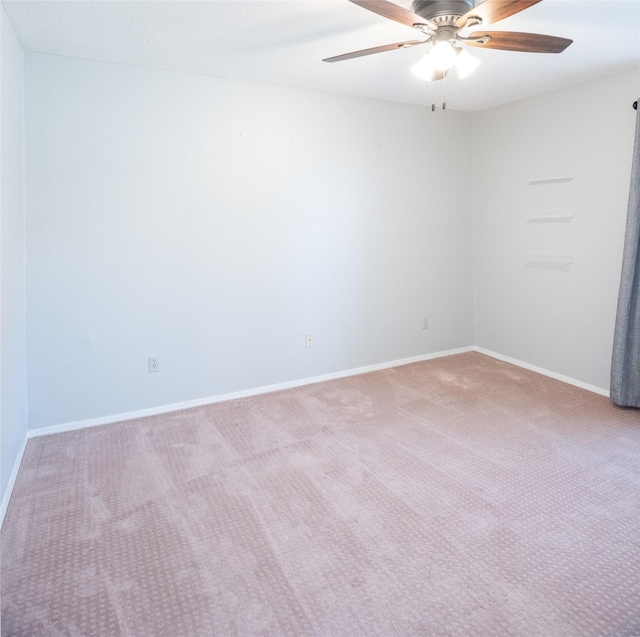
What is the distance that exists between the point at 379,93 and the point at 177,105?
Answer: 157 cm

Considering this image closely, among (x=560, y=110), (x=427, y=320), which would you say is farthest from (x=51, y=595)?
(x=560, y=110)

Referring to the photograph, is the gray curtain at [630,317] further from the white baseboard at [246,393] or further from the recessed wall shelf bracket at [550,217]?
the recessed wall shelf bracket at [550,217]

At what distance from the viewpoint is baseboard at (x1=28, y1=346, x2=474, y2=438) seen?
302 cm

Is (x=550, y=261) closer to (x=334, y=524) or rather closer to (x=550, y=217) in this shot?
(x=550, y=217)

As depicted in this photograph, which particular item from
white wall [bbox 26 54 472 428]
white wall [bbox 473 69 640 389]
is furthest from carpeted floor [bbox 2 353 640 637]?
white wall [bbox 473 69 640 389]

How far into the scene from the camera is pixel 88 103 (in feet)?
9.41

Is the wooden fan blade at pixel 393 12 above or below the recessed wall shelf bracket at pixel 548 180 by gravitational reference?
above

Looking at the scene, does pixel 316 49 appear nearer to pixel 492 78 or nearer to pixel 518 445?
pixel 492 78

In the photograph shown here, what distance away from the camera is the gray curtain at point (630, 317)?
9.87 feet

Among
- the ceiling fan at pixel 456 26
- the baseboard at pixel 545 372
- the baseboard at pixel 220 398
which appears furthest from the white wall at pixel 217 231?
the ceiling fan at pixel 456 26

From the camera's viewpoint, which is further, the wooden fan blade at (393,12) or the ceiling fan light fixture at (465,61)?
the ceiling fan light fixture at (465,61)

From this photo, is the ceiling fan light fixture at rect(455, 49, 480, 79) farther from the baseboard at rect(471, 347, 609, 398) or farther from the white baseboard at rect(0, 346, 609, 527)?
the baseboard at rect(471, 347, 609, 398)

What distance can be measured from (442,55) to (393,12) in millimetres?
359

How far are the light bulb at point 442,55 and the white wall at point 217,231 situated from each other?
5.46ft
